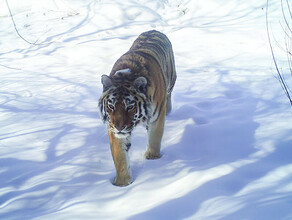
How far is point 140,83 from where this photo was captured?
2201 mm

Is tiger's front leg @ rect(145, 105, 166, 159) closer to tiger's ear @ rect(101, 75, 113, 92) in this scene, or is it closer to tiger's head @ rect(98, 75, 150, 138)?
tiger's head @ rect(98, 75, 150, 138)

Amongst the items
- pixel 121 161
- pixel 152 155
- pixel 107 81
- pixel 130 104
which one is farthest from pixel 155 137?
pixel 107 81

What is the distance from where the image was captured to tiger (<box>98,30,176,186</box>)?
2.06m

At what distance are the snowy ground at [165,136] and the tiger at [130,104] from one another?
230 mm

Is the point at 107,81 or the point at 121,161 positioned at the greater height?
the point at 107,81

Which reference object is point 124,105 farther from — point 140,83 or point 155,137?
point 155,137

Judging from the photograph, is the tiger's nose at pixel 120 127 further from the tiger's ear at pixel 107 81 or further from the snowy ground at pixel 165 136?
the snowy ground at pixel 165 136

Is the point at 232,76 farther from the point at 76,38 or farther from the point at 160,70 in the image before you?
the point at 76,38

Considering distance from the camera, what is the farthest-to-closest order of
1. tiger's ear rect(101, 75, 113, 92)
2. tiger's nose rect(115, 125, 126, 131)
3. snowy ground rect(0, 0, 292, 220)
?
1. tiger's ear rect(101, 75, 113, 92)
2. tiger's nose rect(115, 125, 126, 131)
3. snowy ground rect(0, 0, 292, 220)

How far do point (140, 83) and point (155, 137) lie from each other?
2.16 ft

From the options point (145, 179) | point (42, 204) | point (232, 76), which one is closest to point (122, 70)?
point (145, 179)

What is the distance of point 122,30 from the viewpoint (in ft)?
24.7

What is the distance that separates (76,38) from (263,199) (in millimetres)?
6503

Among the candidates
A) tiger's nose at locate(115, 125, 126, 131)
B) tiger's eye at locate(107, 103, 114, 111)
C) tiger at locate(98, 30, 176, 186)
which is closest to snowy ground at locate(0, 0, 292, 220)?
tiger at locate(98, 30, 176, 186)
